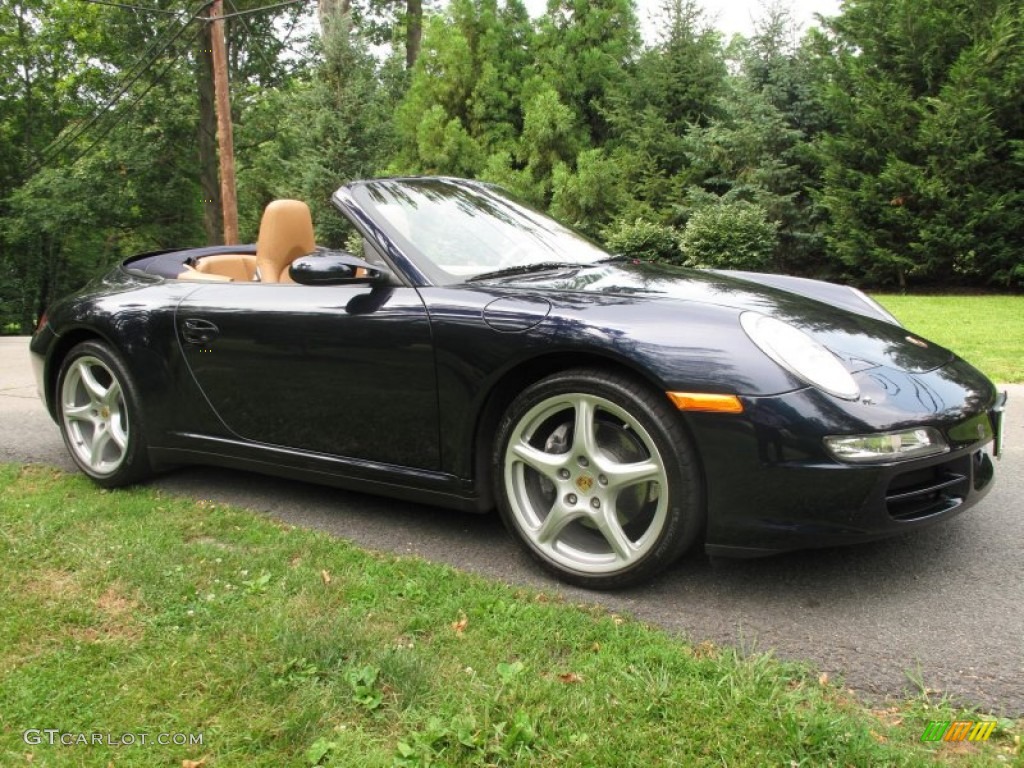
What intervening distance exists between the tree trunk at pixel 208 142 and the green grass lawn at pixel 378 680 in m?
24.1

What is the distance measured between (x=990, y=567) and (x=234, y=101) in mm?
28781

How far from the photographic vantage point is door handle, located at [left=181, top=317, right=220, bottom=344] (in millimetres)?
3164

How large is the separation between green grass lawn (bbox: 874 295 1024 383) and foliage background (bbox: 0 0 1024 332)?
3.94ft

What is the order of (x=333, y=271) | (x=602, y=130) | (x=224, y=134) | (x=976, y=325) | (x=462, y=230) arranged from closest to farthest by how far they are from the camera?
(x=333, y=271)
(x=462, y=230)
(x=976, y=325)
(x=224, y=134)
(x=602, y=130)

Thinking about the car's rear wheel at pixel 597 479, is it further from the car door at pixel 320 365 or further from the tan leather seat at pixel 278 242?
the tan leather seat at pixel 278 242

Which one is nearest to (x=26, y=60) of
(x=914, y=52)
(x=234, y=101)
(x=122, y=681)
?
(x=234, y=101)

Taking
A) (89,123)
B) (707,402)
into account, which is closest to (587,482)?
(707,402)

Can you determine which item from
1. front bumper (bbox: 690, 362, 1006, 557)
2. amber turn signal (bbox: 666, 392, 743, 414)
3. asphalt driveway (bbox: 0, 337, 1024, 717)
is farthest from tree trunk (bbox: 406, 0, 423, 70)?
front bumper (bbox: 690, 362, 1006, 557)

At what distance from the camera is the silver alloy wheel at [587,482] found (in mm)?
2350

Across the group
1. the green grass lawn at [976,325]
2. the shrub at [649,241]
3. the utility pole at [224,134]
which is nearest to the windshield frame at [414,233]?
the green grass lawn at [976,325]

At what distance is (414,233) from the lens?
2.98 meters

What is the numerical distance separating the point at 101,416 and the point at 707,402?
113 inches

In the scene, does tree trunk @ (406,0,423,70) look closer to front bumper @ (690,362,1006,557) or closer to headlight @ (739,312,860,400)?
headlight @ (739,312,860,400)

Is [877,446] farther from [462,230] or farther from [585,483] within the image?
[462,230]
